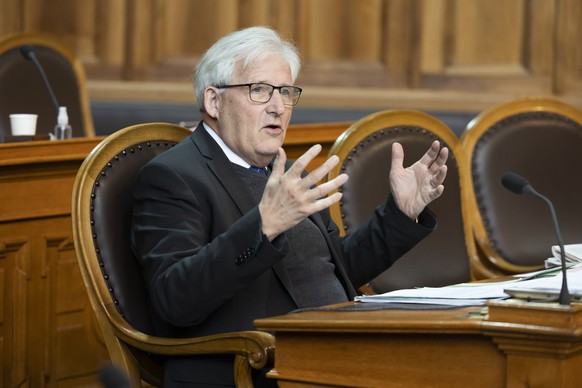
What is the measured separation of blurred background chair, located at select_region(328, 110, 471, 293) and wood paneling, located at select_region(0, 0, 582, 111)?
2.18 m

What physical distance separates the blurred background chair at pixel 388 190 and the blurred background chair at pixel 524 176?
6.2 inches

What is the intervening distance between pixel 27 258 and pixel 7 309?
158mm

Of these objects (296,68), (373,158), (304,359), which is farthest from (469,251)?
(304,359)

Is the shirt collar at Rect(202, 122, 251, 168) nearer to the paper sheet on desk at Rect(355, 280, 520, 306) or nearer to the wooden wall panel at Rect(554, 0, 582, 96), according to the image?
the paper sheet on desk at Rect(355, 280, 520, 306)

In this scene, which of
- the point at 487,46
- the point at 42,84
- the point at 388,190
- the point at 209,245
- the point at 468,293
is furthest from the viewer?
the point at 487,46

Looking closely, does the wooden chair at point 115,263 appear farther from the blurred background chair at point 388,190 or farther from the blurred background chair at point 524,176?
the blurred background chair at point 524,176

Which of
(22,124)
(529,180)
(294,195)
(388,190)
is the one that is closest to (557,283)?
(294,195)

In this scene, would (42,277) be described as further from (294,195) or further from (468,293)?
(468,293)

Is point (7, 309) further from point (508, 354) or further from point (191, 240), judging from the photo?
point (508, 354)

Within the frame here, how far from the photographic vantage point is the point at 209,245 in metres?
2.19

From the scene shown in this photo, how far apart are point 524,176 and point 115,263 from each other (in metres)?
1.56

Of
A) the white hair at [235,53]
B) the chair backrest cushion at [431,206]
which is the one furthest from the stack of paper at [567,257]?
the white hair at [235,53]

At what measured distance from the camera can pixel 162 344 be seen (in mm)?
2264

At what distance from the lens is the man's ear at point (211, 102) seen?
8.37 ft
